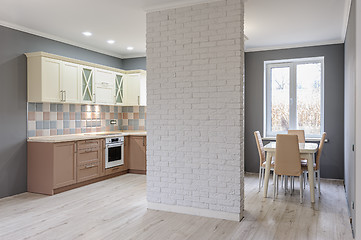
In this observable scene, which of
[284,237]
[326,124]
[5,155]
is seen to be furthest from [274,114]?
[5,155]

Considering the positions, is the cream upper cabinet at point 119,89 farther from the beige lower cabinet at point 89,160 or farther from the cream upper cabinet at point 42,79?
the cream upper cabinet at point 42,79

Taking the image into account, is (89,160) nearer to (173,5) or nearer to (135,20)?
(135,20)

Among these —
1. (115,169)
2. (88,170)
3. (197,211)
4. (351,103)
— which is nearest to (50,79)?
(88,170)

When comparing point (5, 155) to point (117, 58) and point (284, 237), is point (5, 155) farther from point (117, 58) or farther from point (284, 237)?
point (284, 237)

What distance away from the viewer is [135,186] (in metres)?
5.55

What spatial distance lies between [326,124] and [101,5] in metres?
4.76

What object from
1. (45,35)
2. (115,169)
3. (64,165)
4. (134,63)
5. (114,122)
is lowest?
(115,169)

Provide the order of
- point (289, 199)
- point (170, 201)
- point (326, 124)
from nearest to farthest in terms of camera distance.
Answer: point (170, 201) < point (289, 199) < point (326, 124)

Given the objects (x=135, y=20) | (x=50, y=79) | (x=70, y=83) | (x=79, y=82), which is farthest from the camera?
(x=79, y=82)

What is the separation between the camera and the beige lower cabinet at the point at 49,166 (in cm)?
493

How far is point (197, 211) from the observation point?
3924 millimetres

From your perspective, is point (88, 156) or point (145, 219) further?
point (88, 156)

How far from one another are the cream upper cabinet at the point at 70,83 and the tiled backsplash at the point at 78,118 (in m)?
0.35

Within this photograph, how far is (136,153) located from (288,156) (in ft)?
11.2
